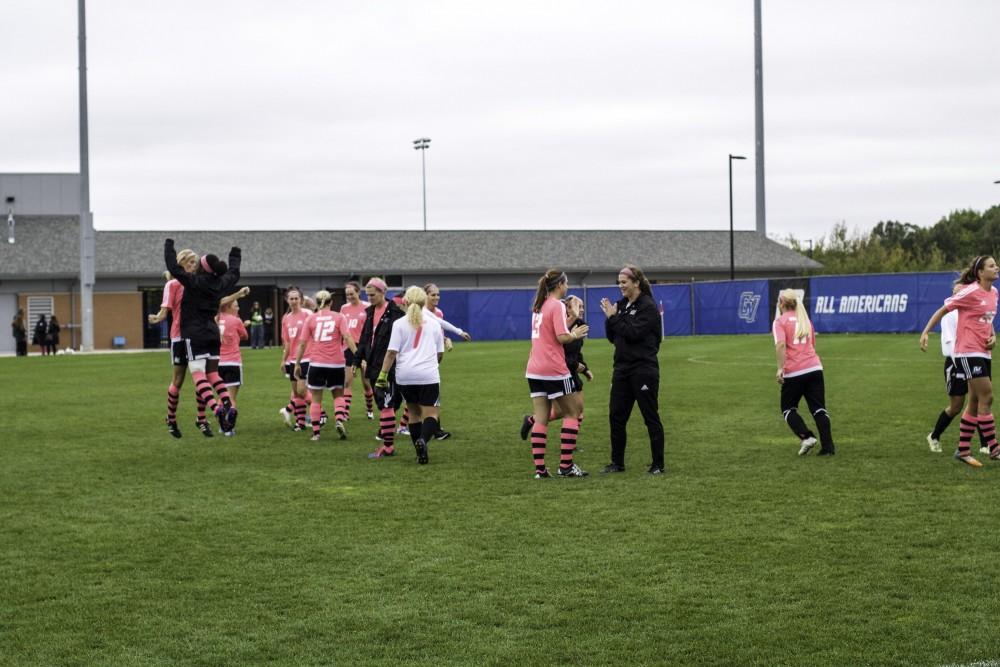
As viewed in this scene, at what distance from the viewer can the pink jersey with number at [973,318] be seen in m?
11.6

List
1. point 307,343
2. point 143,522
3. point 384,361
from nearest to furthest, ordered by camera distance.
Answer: point 143,522 → point 384,361 → point 307,343

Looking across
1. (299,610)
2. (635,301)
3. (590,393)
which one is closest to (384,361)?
(635,301)

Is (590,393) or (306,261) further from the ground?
(306,261)

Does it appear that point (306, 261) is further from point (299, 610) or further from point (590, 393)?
point (299, 610)

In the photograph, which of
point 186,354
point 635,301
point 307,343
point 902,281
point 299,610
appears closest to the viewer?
point 299,610

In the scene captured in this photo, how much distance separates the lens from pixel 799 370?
1288 centimetres

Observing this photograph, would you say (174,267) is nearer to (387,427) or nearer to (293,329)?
(387,427)

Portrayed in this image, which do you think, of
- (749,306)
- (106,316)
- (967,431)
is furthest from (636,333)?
(106,316)

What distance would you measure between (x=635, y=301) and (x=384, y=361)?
8.79 feet

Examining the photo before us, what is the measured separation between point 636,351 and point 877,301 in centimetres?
3795

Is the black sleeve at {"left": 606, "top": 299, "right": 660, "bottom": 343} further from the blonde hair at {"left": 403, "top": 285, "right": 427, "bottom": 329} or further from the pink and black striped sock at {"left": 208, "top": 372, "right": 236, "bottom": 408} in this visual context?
the pink and black striped sock at {"left": 208, "top": 372, "right": 236, "bottom": 408}

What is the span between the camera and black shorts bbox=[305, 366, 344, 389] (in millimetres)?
15062

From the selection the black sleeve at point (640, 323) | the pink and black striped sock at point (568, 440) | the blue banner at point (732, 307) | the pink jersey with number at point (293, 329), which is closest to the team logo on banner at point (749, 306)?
the blue banner at point (732, 307)

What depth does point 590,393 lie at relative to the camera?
22625mm
